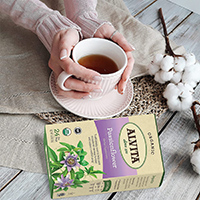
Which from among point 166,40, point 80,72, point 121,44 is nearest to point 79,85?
point 80,72

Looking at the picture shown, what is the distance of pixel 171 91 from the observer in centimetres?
67

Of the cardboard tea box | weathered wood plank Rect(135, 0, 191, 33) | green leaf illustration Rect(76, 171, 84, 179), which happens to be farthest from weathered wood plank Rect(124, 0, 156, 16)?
green leaf illustration Rect(76, 171, 84, 179)

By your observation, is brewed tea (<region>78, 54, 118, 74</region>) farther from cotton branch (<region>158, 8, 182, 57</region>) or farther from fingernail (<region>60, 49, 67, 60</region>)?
cotton branch (<region>158, 8, 182, 57</region>)

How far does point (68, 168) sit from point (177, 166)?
0.25 meters

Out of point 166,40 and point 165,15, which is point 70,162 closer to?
point 166,40

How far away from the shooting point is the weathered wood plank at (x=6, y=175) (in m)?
0.54

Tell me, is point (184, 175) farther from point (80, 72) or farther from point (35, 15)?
point (35, 15)

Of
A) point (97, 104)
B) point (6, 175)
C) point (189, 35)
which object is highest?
point (189, 35)

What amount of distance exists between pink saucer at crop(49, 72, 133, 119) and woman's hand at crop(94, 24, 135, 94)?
0.03m

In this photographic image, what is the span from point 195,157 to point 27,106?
15.3 inches

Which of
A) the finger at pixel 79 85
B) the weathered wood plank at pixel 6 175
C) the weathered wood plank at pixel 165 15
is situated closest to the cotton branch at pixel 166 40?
the weathered wood plank at pixel 165 15

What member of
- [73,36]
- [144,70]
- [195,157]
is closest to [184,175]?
[195,157]

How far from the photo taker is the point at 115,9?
90cm

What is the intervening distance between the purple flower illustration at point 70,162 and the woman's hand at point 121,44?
21cm
